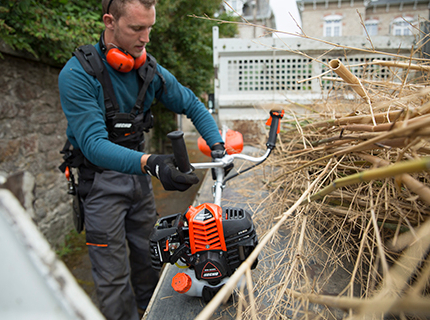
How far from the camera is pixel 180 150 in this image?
118cm

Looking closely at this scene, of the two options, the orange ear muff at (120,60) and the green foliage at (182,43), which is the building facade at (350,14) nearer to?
the green foliage at (182,43)

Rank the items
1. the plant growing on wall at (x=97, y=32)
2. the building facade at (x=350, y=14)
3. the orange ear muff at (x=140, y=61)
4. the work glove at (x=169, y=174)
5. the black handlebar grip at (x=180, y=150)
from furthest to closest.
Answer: the building facade at (x=350, y=14) → the plant growing on wall at (x=97, y=32) → the orange ear muff at (x=140, y=61) → the work glove at (x=169, y=174) → the black handlebar grip at (x=180, y=150)

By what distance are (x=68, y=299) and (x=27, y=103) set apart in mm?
3513

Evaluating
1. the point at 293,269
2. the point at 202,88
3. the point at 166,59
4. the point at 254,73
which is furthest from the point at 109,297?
the point at 202,88

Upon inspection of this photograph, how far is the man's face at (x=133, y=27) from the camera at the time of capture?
161cm

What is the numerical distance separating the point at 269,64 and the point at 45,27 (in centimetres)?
302

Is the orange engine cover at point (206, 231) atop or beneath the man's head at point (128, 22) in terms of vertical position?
beneath

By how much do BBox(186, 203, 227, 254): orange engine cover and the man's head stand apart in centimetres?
126

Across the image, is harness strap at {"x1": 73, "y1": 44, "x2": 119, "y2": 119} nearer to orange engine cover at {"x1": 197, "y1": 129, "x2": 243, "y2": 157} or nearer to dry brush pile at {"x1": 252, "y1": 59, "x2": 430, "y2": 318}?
orange engine cover at {"x1": 197, "y1": 129, "x2": 243, "y2": 157}

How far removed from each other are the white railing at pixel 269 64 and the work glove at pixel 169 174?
309cm

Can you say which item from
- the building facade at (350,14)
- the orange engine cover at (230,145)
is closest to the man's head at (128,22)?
the orange engine cover at (230,145)

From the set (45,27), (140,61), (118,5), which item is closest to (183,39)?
(45,27)

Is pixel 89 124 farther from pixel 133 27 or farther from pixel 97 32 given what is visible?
pixel 97 32

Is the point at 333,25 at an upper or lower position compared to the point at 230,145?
upper
